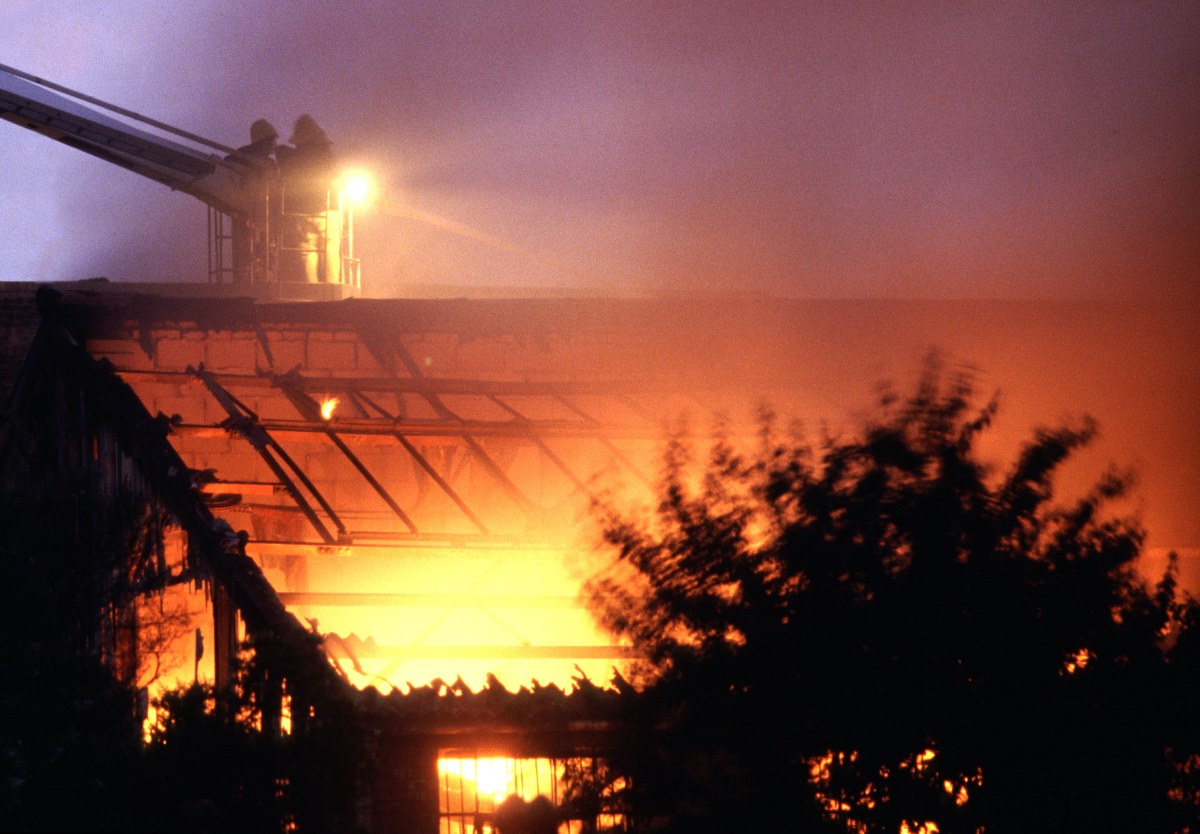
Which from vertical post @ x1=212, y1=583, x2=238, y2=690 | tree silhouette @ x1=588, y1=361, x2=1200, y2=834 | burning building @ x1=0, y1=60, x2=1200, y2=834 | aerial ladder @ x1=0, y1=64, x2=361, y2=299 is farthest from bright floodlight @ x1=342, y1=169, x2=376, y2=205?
tree silhouette @ x1=588, y1=361, x2=1200, y2=834

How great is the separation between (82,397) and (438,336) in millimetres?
4285

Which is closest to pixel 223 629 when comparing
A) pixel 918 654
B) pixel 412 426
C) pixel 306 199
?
pixel 412 426

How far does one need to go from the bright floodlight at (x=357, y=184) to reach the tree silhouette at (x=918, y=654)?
679 inches

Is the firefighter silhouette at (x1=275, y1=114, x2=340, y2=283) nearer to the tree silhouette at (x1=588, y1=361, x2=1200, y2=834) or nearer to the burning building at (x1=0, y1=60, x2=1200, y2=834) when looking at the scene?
the burning building at (x1=0, y1=60, x2=1200, y2=834)

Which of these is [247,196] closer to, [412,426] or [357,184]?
[357,184]

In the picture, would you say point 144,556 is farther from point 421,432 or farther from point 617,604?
point 617,604

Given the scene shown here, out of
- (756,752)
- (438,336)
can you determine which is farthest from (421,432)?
(756,752)

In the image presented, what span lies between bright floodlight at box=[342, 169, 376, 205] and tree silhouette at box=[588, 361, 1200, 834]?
17.2m

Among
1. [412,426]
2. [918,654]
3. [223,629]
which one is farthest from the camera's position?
[412,426]

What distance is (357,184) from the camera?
77.2ft

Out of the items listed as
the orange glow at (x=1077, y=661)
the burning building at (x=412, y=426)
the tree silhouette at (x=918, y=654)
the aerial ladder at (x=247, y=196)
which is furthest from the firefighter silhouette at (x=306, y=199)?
the orange glow at (x=1077, y=661)

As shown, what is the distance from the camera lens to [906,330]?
17.0 meters

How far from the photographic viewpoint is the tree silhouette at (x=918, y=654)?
721cm

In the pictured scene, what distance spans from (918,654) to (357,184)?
18.3 meters
